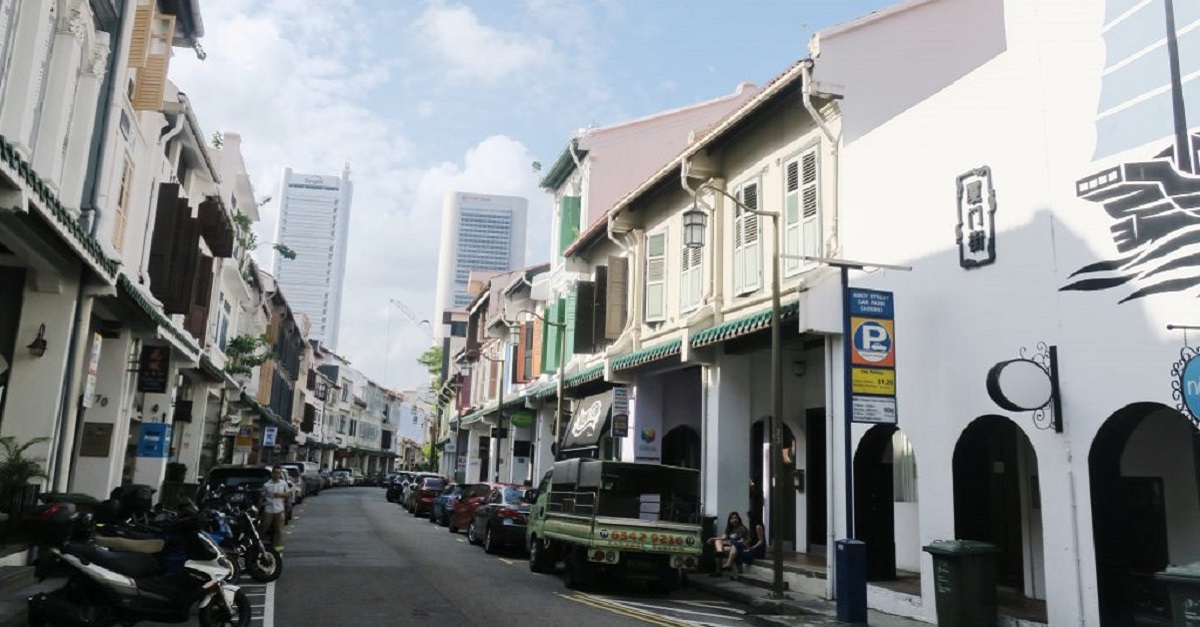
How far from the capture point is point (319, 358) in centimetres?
8119

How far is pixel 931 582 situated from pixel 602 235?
15.0 m

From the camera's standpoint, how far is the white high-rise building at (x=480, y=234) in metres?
→ 149

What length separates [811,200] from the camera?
1541 centimetres

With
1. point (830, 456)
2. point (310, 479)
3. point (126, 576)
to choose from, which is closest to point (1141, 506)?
point (830, 456)

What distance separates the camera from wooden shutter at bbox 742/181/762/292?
16.9 metres

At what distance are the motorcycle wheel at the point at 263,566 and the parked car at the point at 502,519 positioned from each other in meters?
6.76

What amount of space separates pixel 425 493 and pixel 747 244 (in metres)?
20.1

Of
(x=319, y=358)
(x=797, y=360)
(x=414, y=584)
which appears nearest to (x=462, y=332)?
(x=319, y=358)

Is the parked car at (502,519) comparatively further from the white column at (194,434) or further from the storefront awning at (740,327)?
the white column at (194,434)

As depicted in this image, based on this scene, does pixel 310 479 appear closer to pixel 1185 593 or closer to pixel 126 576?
pixel 126 576

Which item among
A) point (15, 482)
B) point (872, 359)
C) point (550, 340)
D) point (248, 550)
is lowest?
point (248, 550)

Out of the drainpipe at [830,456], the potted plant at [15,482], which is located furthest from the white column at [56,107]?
the drainpipe at [830,456]

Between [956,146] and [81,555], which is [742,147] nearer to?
[956,146]

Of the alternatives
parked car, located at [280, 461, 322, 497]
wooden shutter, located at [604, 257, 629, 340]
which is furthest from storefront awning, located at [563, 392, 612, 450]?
parked car, located at [280, 461, 322, 497]
